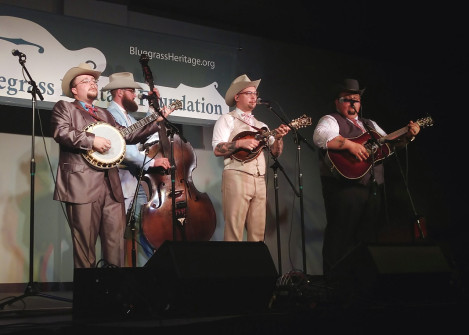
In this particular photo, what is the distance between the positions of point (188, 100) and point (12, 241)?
2.08 meters

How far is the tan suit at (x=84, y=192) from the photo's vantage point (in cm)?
425

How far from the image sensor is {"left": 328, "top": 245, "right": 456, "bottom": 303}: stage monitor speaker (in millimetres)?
3182

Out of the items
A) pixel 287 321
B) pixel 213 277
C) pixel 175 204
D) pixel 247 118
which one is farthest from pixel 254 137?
pixel 287 321

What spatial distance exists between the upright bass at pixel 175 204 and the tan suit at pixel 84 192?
35 centimetres

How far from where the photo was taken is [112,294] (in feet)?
9.70

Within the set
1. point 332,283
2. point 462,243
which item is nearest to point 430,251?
point 332,283

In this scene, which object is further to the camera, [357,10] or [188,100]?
[357,10]

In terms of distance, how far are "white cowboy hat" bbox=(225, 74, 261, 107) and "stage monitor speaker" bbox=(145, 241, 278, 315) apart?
245cm

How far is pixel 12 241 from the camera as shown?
528cm

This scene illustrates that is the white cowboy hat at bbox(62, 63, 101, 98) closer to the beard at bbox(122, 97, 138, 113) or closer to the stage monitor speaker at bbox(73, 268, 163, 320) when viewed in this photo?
the beard at bbox(122, 97, 138, 113)

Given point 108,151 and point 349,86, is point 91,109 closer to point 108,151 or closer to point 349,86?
point 108,151

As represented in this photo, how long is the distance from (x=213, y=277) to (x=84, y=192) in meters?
Answer: 1.78

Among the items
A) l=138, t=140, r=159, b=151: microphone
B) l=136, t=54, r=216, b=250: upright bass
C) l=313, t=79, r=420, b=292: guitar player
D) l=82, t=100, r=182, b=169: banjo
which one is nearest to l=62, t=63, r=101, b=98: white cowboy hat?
l=136, t=54, r=216, b=250: upright bass

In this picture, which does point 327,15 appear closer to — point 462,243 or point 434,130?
point 434,130
